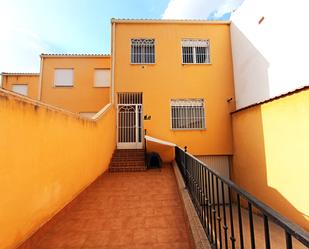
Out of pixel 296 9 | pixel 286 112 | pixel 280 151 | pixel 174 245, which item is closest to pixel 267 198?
pixel 280 151

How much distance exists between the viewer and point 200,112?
32.9ft

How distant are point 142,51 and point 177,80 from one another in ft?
7.74

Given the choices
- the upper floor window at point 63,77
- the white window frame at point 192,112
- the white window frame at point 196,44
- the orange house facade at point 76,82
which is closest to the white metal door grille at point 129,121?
the white window frame at point 192,112

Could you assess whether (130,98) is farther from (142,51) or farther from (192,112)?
(192,112)

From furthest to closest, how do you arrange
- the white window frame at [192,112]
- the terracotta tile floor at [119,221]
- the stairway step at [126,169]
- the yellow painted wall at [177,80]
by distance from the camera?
the white window frame at [192,112] < the yellow painted wall at [177,80] < the stairway step at [126,169] < the terracotta tile floor at [119,221]

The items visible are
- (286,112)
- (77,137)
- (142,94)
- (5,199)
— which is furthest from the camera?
(142,94)

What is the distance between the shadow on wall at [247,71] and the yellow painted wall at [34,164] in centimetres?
725

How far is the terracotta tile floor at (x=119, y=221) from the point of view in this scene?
10.0ft

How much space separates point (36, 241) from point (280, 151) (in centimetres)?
669


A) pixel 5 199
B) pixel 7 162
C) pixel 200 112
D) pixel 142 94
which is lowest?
pixel 5 199

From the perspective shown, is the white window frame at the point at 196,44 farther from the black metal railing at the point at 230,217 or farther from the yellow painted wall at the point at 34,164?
the black metal railing at the point at 230,217

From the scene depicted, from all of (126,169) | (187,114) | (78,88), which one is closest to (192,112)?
(187,114)

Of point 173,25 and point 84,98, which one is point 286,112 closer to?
point 173,25

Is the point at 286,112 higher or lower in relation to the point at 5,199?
higher
